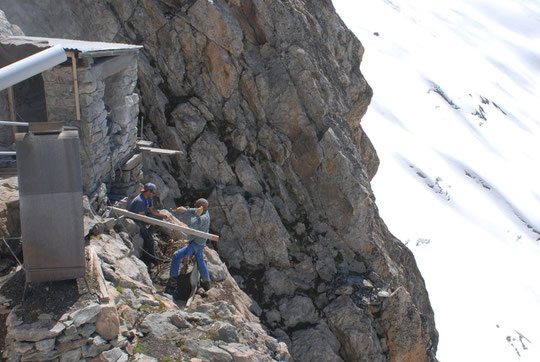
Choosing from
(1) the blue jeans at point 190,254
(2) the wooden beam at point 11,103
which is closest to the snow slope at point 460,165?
(1) the blue jeans at point 190,254

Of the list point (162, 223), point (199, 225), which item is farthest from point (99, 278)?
point (199, 225)

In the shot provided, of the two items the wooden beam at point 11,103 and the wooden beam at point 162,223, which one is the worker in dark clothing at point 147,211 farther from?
the wooden beam at point 11,103

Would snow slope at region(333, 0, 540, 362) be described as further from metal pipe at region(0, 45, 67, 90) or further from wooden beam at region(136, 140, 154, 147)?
metal pipe at region(0, 45, 67, 90)

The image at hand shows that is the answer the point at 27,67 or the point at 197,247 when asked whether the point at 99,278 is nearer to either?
the point at 197,247

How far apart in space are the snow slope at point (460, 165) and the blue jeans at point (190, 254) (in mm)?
12622

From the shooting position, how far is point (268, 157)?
1414 centimetres

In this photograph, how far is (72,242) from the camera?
6645 millimetres

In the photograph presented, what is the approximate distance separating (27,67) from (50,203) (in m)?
1.77

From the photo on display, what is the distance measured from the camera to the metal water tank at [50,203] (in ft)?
21.2

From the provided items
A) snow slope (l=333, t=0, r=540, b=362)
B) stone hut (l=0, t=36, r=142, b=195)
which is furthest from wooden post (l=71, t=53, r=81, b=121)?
snow slope (l=333, t=0, r=540, b=362)

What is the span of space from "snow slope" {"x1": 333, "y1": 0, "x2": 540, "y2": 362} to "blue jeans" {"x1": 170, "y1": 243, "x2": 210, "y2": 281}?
12.6 m

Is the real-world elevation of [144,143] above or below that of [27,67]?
below

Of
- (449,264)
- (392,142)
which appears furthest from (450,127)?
(449,264)

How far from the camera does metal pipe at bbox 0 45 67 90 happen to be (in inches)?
211
